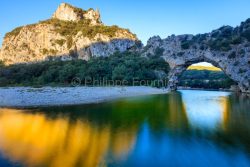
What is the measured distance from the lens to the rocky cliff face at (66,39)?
419ft

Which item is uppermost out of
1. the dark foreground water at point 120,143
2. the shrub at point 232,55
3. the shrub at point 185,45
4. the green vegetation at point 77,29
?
the green vegetation at point 77,29

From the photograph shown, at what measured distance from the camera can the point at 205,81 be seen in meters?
102

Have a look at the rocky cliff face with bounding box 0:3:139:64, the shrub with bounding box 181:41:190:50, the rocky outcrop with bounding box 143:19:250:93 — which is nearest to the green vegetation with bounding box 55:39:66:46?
the rocky cliff face with bounding box 0:3:139:64

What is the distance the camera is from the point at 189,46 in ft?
244

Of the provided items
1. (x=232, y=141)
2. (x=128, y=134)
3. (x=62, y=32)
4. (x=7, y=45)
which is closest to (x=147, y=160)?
(x=128, y=134)

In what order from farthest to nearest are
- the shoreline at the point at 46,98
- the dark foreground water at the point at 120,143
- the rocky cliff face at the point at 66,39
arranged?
the rocky cliff face at the point at 66,39 → the shoreline at the point at 46,98 → the dark foreground water at the point at 120,143

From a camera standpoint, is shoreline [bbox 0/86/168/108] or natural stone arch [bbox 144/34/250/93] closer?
shoreline [bbox 0/86/168/108]

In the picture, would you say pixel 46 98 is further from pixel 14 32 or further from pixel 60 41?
pixel 14 32

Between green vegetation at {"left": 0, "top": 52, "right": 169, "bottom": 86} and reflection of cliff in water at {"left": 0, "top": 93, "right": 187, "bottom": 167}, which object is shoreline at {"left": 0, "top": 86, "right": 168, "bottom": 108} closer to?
reflection of cliff in water at {"left": 0, "top": 93, "right": 187, "bottom": 167}

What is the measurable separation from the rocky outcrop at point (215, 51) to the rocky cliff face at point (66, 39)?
44467 mm

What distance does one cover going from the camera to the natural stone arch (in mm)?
62906

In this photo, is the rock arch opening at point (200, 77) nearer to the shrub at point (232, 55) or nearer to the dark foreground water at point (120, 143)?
the shrub at point (232, 55)

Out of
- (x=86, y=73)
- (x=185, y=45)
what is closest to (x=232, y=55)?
(x=185, y=45)

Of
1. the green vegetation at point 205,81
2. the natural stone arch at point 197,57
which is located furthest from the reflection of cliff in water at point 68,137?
the green vegetation at point 205,81
